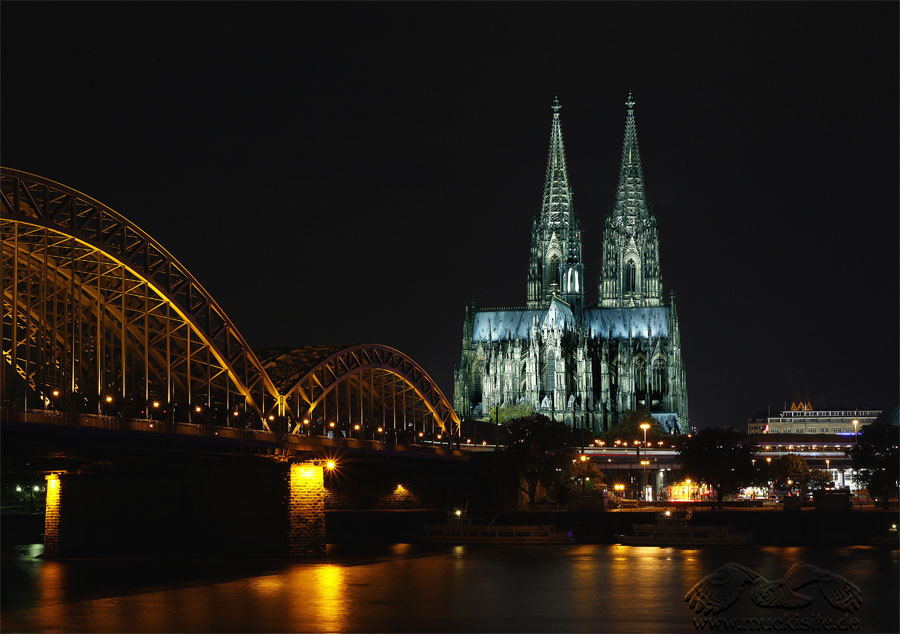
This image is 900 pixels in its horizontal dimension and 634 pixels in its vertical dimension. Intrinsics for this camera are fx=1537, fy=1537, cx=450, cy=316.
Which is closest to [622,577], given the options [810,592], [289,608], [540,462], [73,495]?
[810,592]

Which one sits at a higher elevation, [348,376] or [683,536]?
[348,376]

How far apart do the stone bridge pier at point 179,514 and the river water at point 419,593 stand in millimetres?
2779

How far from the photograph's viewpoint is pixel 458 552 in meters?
99.3

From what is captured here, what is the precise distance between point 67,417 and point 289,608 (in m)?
16.6

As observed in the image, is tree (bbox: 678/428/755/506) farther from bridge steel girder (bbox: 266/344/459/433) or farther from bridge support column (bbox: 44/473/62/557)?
bridge support column (bbox: 44/473/62/557)

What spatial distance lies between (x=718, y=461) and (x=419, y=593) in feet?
259

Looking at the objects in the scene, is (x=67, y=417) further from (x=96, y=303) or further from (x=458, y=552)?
(x=458, y=552)

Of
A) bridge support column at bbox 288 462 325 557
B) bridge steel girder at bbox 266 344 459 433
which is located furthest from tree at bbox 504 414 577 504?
bridge support column at bbox 288 462 325 557

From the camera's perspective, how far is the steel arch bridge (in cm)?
7900

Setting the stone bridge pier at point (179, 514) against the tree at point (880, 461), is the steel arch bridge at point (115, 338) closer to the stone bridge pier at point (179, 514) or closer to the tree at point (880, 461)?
the stone bridge pier at point (179, 514)

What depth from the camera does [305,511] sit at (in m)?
92.6

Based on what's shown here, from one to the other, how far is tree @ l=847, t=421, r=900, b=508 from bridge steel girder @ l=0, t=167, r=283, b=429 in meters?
58.0

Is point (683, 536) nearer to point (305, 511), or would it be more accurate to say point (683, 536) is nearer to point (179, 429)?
point (305, 511)

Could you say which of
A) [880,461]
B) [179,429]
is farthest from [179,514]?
[880,461]
